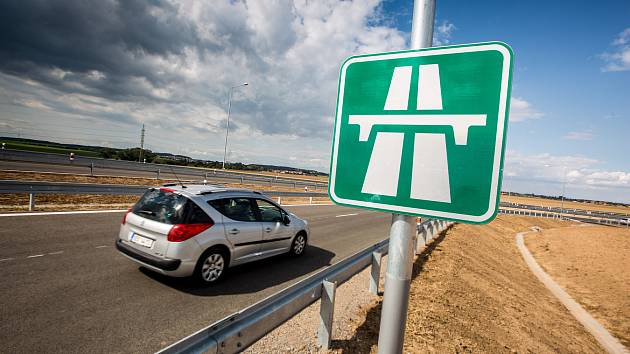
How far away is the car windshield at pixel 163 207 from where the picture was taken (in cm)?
512

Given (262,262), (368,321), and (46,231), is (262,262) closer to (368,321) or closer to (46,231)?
(368,321)

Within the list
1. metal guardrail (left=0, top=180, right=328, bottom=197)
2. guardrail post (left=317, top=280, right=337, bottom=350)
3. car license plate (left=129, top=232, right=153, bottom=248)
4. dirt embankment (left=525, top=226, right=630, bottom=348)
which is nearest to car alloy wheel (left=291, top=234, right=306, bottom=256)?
car license plate (left=129, top=232, right=153, bottom=248)

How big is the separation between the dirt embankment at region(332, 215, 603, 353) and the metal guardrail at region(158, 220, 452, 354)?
2.26 ft

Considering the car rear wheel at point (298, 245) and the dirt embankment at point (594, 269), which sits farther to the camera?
the dirt embankment at point (594, 269)

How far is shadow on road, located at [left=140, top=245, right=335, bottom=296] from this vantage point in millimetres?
5238

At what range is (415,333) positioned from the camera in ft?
13.7

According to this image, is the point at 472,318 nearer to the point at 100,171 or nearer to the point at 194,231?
the point at 194,231

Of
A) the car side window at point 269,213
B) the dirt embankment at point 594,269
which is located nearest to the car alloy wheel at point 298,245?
the car side window at point 269,213

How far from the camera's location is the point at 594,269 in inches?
505

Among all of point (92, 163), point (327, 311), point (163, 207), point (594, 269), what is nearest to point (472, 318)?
point (327, 311)

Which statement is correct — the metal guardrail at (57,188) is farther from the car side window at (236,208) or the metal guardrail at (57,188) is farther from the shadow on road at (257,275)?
the car side window at (236,208)

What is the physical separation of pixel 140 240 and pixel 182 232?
87cm

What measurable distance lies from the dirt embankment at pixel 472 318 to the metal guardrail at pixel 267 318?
688 millimetres

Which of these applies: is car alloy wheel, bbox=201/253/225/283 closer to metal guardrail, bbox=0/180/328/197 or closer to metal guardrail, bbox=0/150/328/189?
metal guardrail, bbox=0/180/328/197
